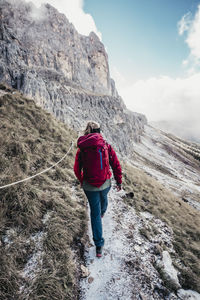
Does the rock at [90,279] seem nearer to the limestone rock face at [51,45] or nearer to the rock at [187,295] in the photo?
the rock at [187,295]

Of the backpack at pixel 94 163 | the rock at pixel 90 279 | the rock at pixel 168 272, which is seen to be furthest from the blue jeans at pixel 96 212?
the rock at pixel 168 272

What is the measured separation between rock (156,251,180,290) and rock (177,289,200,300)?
0.11m

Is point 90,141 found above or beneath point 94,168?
above

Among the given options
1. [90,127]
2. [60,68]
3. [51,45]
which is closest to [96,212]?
[90,127]

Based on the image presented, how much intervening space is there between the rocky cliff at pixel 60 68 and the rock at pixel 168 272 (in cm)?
3189

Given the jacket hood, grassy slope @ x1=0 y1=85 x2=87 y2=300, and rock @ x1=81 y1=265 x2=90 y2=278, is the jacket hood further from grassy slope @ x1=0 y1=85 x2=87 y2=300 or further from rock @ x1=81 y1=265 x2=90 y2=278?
rock @ x1=81 y1=265 x2=90 y2=278

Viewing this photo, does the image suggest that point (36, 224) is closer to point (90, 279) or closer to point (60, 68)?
point (90, 279)

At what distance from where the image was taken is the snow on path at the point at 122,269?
2641mm

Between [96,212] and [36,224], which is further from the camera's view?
[36,224]

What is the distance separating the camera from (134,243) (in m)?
3.85

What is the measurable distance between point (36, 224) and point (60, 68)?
102 m

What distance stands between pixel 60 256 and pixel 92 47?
15515cm

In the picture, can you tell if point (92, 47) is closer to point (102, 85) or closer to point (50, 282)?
point (102, 85)

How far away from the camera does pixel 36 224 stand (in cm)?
329
